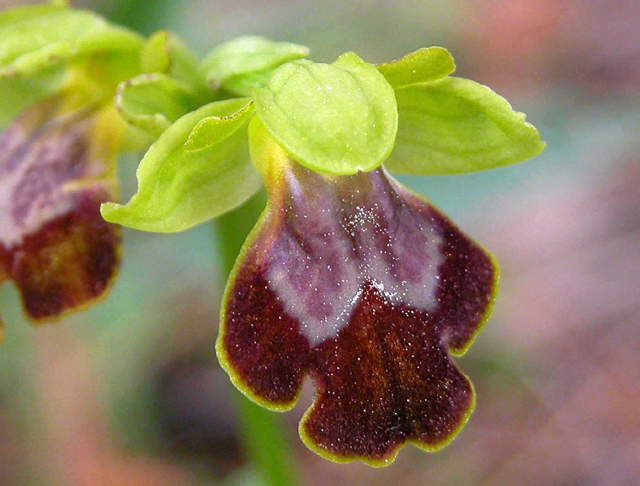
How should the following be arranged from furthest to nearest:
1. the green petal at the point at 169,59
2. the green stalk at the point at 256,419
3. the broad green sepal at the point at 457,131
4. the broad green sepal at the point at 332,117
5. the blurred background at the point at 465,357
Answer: the blurred background at the point at 465,357 → the green stalk at the point at 256,419 → the green petal at the point at 169,59 → the broad green sepal at the point at 457,131 → the broad green sepal at the point at 332,117

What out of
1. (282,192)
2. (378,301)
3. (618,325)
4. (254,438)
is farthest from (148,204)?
(618,325)

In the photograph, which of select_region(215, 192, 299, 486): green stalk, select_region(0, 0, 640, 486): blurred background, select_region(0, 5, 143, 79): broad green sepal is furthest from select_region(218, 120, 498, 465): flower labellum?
select_region(0, 0, 640, 486): blurred background

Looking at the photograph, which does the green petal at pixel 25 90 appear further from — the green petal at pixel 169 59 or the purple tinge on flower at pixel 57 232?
the green petal at pixel 169 59

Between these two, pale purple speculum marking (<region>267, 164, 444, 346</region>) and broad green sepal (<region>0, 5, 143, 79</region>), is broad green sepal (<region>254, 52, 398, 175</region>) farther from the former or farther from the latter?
broad green sepal (<region>0, 5, 143, 79</region>)

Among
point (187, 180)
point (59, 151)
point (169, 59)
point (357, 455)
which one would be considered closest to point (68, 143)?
point (59, 151)

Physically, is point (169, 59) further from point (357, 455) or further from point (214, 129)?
point (357, 455)

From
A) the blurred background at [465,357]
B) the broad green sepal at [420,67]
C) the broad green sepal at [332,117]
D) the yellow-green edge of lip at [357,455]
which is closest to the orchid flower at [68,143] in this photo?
the broad green sepal at [332,117]
